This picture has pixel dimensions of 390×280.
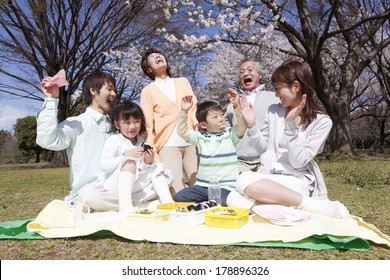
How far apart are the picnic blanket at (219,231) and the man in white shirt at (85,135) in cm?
37

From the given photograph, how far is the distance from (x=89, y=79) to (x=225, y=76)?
16.1 meters

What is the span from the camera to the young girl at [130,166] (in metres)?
3.01

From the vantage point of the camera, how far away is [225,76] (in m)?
19.1

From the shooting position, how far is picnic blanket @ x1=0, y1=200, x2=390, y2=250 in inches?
83.1

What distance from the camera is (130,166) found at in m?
3.02

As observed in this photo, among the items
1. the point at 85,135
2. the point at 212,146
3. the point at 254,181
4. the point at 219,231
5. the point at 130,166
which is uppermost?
the point at 85,135

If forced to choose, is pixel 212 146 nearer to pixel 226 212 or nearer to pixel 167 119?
pixel 167 119

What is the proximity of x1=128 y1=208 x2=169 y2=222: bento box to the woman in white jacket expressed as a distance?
0.56 meters

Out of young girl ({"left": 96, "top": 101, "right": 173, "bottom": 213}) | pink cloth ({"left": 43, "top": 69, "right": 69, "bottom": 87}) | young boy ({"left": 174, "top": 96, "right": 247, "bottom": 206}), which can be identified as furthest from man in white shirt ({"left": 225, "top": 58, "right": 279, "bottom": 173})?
pink cloth ({"left": 43, "top": 69, "right": 69, "bottom": 87})

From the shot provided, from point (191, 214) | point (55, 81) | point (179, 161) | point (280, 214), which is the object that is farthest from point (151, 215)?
point (55, 81)

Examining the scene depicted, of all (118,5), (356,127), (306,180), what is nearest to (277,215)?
(306,180)

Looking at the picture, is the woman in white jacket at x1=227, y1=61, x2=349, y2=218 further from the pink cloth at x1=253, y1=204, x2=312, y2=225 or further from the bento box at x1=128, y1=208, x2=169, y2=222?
the bento box at x1=128, y1=208, x2=169, y2=222

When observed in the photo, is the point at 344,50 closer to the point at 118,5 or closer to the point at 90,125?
the point at 118,5

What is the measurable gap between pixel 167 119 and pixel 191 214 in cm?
131
